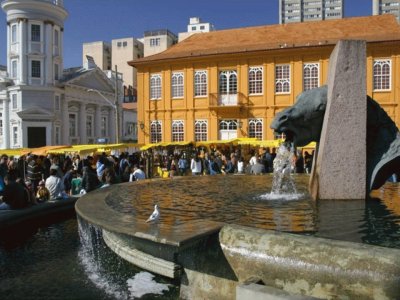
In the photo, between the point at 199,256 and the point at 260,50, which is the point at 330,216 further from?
the point at 260,50

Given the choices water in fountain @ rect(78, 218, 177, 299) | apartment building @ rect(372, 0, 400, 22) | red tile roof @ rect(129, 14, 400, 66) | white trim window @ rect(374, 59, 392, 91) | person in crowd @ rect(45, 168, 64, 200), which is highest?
apartment building @ rect(372, 0, 400, 22)

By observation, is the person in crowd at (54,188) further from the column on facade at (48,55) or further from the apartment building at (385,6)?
the apartment building at (385,6)

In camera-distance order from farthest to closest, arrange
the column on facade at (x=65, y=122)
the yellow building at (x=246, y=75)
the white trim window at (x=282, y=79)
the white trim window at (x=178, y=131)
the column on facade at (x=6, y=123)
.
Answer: the column on facade at (x=65, y=122)
the column on facade at (x=6, y=123)
the white trim window at (x=178, y=131)
the white trim window at (x=282, y=79)
the yellow building at (x=246, y=75)

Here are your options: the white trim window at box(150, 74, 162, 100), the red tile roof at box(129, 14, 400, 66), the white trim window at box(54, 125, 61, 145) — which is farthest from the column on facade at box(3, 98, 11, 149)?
the white trim window at box(150, 74, 162, 100)

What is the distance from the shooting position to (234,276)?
408 centimetres

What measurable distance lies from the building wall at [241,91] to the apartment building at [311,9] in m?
127

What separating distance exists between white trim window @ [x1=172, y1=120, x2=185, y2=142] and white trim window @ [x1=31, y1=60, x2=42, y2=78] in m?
23.6

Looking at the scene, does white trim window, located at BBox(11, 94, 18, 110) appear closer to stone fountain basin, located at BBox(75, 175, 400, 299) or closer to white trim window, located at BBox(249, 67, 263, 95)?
white trim window, located at BBox(249, 67, 263, 95)

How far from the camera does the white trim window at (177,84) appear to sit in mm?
38719

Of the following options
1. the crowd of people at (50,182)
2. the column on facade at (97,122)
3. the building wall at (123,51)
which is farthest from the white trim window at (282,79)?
the building wall at (123,51)

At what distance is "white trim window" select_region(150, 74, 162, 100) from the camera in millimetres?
39594

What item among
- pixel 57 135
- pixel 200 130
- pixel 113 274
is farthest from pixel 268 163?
pixel 57 135

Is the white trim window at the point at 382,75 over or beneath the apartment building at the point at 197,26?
beneath

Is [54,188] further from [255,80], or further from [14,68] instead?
[14,68]
